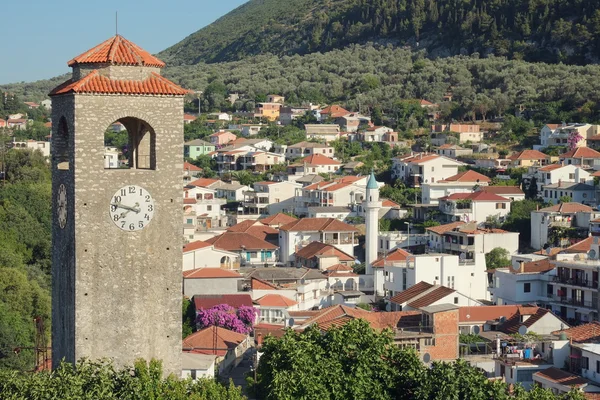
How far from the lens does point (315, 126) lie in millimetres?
92250

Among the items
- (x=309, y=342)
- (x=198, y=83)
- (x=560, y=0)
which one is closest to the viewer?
(x=309, y=342)

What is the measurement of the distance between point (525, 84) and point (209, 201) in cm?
3538

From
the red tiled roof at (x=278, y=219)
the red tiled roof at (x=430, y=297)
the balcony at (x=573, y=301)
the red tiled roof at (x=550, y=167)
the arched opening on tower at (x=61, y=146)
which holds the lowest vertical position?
the balcony at (x=573, y=301)

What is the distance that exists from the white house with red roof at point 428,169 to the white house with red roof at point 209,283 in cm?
2769

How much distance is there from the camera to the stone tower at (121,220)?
1761 cm

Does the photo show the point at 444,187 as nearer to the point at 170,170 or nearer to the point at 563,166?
the point at 563,166

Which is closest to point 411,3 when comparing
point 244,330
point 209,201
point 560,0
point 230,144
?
point 560,0

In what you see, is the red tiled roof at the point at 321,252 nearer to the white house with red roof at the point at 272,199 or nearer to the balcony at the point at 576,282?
the white house with red roof at the point at 272,199

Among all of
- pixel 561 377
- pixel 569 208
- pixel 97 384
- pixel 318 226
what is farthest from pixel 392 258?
pixel 97 384

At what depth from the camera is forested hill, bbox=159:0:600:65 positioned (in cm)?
11262

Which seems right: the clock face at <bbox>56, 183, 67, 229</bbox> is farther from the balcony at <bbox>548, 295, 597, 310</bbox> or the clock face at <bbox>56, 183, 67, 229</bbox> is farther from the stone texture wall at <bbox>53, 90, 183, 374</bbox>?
the balcony at <bbox>548, 295, 597, 310</bbox>

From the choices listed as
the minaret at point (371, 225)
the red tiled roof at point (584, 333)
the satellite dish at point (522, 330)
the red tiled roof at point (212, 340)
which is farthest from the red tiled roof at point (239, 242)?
the red tiled roof at point (584, 333)

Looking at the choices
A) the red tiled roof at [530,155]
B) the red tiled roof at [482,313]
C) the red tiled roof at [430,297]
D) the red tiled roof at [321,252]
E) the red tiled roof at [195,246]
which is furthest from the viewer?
the red tiled roof at [530,155]

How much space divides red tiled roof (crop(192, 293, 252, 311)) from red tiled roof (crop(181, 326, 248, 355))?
3.71 m
